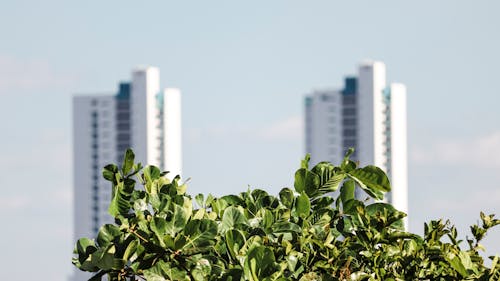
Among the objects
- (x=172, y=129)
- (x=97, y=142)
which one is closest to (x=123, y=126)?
(x=97, y=142)

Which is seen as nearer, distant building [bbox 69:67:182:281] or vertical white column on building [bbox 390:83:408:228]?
vertical white column on building [bbox 390:83:408:228]

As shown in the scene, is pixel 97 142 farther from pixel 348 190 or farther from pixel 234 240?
pixel 234 240

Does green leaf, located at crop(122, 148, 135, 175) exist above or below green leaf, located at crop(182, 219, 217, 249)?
above

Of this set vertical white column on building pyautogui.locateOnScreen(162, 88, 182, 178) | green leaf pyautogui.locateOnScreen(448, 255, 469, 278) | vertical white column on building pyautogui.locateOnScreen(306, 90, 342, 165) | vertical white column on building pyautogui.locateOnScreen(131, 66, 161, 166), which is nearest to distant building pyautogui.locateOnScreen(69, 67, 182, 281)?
vertical white column on building pyautogui.locateOnScreen(131, 66, 161, 166)

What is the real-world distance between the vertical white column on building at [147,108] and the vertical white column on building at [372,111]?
1378cm

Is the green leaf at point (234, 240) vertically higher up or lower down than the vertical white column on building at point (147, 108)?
lower down

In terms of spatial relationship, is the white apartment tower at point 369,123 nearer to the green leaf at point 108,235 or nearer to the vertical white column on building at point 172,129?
the vertical white column on building at point 172,129

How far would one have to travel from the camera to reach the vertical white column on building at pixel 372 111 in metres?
57.6

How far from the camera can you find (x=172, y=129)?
57.2 m

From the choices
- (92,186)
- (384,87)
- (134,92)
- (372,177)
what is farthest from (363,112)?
(372,177)

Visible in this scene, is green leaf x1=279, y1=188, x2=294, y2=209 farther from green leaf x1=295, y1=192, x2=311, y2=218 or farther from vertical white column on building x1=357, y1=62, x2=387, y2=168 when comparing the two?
vertical white column on building x1=357, y1=62, x2=387, y2=168

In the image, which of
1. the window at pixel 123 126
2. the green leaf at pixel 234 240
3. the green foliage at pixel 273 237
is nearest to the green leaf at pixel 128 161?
the green foliage at pixel 273 237

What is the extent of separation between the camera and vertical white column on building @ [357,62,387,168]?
57625 mm

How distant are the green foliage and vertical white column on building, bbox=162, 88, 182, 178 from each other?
5404 cm
